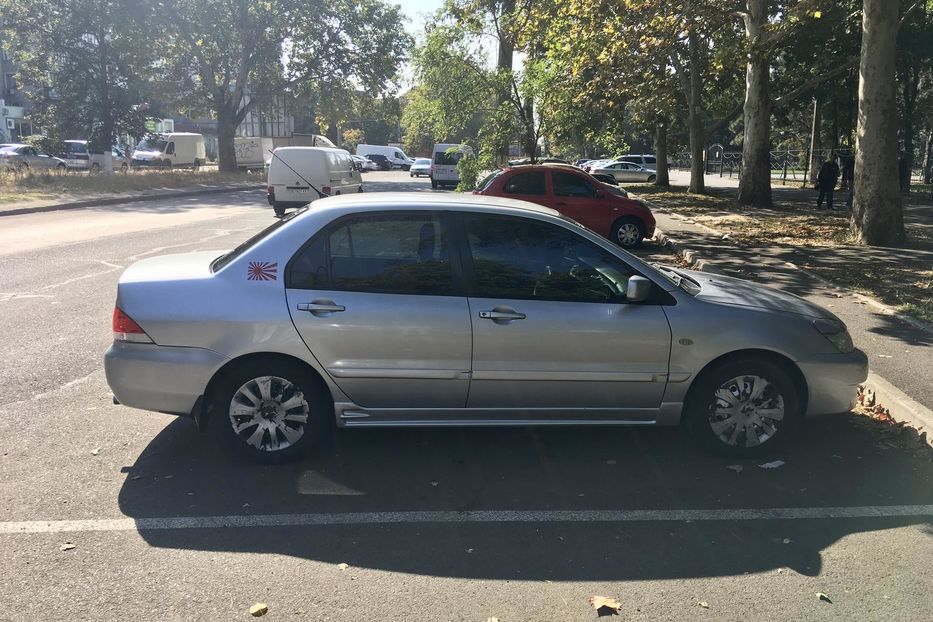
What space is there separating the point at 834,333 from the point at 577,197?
381 inches

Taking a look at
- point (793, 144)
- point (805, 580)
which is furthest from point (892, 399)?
point (793, 144)

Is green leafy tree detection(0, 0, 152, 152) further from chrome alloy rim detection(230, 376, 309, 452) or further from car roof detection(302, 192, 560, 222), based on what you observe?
chrome alloy rim detection(230, 376, 309, 452)

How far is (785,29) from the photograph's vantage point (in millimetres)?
14219

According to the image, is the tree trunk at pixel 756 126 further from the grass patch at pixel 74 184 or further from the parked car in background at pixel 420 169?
the parked car in background at pixel 420 169

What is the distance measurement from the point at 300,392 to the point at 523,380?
1.36 m

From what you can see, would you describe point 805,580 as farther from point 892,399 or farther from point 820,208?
point 820,208

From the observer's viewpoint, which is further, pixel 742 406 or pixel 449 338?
pixel 742 406

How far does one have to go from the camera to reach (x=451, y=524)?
13.2 feet

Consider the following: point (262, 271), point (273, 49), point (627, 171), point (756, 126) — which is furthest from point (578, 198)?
point (627, 171)

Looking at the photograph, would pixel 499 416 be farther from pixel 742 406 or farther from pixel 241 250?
pixel 241 250

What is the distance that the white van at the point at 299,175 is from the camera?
1975 centimetres

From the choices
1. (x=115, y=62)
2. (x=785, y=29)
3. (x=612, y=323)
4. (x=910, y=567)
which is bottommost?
(x=910, y=567)

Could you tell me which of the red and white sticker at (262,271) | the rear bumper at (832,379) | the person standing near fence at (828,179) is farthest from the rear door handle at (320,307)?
the person standing near fence at (828,179)

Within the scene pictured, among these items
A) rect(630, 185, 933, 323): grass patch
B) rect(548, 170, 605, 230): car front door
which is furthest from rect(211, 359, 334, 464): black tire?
rect(548, 170, 605, 230): car front door
